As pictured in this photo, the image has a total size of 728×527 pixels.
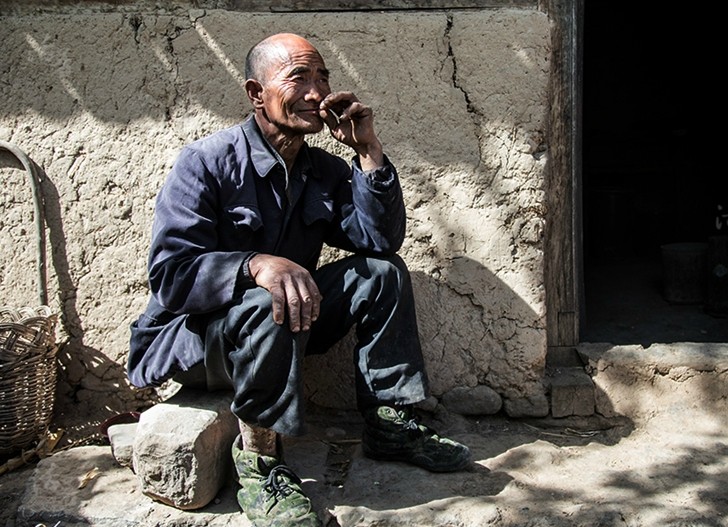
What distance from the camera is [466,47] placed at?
314 cm

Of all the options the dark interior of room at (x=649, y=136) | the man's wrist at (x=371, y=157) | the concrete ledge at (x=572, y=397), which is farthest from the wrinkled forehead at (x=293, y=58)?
the dark interior of room at (x=649, y=136)

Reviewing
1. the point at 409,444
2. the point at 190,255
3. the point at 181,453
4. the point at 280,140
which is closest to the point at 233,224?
the point at 190,255

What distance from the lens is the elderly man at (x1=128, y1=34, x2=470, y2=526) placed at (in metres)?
2.40

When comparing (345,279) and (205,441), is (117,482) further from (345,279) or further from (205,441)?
(345,279)

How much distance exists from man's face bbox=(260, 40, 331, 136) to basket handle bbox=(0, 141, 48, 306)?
45.5 inches

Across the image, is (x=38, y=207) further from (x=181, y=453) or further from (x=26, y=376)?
(x=181, y=453)

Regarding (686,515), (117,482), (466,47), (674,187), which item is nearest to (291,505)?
(117,482)

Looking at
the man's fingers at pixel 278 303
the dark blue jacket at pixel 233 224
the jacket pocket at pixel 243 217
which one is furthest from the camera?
the jacket pocket at pixel 243 217

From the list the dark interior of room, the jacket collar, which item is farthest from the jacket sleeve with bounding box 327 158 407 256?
the dark interior of room

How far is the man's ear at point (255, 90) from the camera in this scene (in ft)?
8.87

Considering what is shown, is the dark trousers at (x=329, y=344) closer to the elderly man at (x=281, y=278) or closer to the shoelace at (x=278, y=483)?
the elderly man at (x=281, y=278)

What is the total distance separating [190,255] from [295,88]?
2.15ft

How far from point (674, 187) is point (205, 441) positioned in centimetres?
474

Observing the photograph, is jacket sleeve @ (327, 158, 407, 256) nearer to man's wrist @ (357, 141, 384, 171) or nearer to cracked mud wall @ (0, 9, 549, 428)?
man's wrist @ (357, 141, 384, 171)
